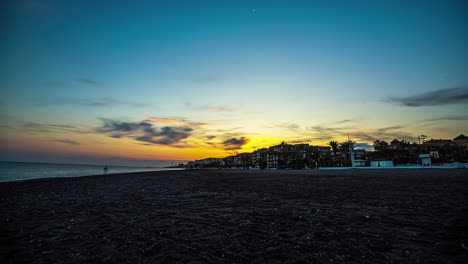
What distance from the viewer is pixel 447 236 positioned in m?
5.84

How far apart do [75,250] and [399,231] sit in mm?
9509

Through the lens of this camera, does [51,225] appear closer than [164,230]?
No

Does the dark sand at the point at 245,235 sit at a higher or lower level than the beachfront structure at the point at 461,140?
lower

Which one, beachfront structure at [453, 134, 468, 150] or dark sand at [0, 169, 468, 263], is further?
beachfront structure at [453, 134, 468, 150]

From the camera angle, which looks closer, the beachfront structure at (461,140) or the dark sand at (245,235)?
the dark sand at (245,235)

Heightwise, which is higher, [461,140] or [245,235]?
[461,140]

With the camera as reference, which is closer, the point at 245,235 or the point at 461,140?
the point at 245,235

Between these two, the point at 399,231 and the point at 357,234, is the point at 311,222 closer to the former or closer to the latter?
the point at 357,234

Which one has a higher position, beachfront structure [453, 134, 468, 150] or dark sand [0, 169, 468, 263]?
beachfront structure [453, 134, 468, 150]

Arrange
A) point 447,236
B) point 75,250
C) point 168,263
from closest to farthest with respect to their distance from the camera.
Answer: point 168,263 → point 75,250 → point 447,236

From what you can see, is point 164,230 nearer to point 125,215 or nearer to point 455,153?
point 125,215

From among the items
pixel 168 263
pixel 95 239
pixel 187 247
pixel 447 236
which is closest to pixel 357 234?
pixel 447 236

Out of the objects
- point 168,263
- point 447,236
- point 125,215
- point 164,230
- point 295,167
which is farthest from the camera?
point 295,167

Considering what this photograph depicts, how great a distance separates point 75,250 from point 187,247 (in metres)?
3.00
